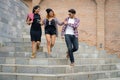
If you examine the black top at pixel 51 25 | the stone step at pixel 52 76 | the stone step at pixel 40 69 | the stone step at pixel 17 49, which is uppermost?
the black top at pixel 51 25

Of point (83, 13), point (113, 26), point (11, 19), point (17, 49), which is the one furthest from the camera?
point (83, 13)

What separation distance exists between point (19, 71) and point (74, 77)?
1.54 m

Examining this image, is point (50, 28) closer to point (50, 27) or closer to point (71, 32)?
point (50, 27)

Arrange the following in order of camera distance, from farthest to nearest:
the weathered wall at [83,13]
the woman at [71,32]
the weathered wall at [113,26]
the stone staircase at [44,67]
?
the weathered wall at [83,13]
the weathered wall at [113,26]
the woman at [71,32]
the stone staircase at [44,67]

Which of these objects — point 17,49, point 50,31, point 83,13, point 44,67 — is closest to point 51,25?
point 50,31

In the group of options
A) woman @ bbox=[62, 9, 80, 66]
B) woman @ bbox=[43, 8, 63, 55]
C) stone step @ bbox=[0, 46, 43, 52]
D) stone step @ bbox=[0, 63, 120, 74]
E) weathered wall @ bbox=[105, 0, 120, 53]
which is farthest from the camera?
weathered wall @ bbox=[105, 0, 120, 53]

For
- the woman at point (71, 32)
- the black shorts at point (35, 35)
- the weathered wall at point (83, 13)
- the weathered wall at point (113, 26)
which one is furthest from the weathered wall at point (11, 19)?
the weathered wall at point (113, 26)

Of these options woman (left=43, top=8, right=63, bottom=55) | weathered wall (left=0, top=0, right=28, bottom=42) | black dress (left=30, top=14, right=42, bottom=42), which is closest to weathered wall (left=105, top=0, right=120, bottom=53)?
weathered wall (left=0, top=0, right=28, bottom=42)

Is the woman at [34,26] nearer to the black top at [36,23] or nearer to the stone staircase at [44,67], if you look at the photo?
the black top at [36,23]

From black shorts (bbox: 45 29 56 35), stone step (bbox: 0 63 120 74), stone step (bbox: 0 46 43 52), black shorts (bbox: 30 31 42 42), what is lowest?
stone step (bbox: 0 63 120 74)

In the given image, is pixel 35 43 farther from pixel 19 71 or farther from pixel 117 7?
pixel 117 7

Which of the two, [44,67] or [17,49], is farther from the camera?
[17,49]

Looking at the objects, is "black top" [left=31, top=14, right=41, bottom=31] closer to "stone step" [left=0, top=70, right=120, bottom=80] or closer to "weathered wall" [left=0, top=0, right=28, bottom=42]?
"stone step" [left=0, top=70, right=120, bottom=80]

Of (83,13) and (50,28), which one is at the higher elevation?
(83,13)
